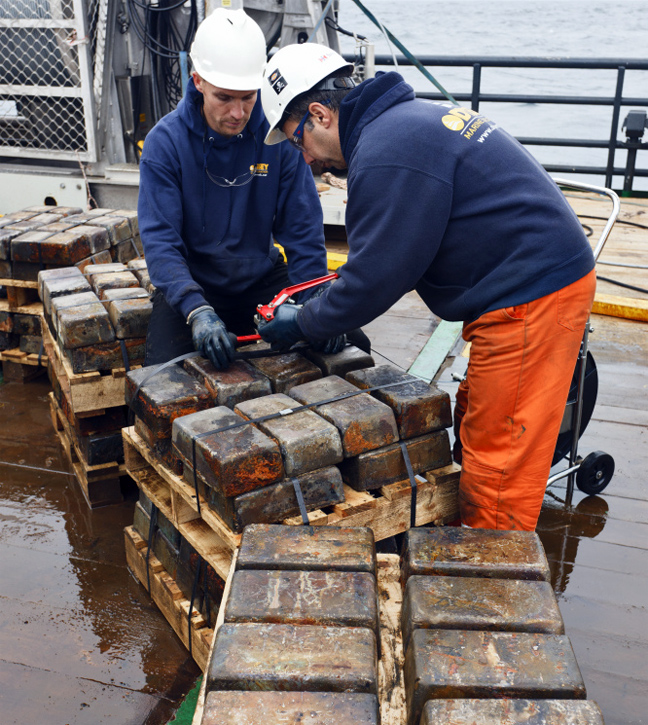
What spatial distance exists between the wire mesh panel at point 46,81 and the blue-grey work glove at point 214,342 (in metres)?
4.75

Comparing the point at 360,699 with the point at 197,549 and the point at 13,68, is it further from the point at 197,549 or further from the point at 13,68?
the point at 13,68

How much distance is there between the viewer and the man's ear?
297 cm

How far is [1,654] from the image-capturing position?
3014 mm

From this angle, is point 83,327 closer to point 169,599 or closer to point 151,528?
point 151,528

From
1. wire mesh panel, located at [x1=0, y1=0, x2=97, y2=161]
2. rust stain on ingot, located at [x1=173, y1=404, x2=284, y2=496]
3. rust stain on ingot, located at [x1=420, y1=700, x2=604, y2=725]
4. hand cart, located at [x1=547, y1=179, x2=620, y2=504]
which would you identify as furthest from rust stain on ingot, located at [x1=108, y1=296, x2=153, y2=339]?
wire mesh panel, located at [x1=0, y1=0, x2=97, y2=161]

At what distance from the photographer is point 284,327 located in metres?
3.28

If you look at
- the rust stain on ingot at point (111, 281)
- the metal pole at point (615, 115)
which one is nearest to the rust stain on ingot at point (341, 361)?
the rust stain on ingot at point (111, 281)

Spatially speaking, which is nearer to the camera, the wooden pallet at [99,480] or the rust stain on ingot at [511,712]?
the rust stain on ingot at [511,712]

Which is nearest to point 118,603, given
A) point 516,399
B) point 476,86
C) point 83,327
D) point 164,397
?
point 164,397

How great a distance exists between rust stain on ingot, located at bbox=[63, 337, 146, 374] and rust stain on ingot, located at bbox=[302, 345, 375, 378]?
1046 millimetres

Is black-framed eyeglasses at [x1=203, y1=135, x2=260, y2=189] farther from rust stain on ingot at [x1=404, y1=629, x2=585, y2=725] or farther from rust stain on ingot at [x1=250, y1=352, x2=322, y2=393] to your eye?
rust stain on ingot at [x1=404, y1=629, x2=585, y2=725]

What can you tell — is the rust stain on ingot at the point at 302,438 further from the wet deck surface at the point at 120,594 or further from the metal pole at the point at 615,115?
the metal pole at the point at 615,115

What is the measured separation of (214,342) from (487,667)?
1.79 metres

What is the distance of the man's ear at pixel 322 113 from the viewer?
2969 millimetres
